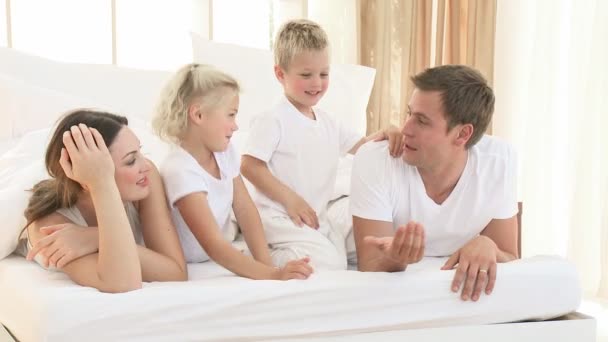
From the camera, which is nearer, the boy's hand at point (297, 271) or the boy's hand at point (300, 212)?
the boy's hand at point (297, 271)

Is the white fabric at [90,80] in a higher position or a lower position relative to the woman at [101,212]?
higher

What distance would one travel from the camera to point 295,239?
2045 millimetres

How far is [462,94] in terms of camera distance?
194cm

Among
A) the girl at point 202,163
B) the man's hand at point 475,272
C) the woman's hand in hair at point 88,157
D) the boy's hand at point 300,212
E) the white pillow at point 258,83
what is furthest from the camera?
the white pillow at point 258,83

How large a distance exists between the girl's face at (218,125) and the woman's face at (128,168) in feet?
0.74

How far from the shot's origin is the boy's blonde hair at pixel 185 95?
192 centimetres

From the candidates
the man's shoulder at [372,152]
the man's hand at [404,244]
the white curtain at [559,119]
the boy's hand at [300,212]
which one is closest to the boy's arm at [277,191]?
→ the boy's hand at [300,212]

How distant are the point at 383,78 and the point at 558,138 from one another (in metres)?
0.79

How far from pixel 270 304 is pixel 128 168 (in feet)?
1.40

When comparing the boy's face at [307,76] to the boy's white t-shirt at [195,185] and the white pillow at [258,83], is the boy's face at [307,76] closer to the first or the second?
the boy's white t-shirt at [195,185]

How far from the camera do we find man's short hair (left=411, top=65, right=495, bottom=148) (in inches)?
76.3

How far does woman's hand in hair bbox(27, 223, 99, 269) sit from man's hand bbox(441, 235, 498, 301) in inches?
28.4

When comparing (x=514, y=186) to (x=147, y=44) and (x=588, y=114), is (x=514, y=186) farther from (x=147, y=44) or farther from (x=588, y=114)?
(x=147, y=44)

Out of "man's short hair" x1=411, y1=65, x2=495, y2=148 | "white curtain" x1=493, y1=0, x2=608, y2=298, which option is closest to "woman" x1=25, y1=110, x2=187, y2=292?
"man's short hair" x1=411, y1=65, x2=495, y2=148
